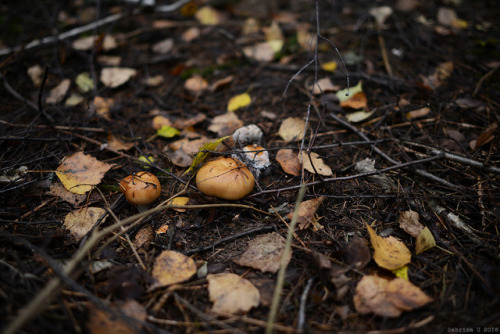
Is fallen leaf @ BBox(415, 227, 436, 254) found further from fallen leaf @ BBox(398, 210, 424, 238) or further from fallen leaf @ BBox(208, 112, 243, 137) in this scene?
fallen leaf @ BBox(208, 112, 243, 137)

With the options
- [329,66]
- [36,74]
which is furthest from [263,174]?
[36,74]

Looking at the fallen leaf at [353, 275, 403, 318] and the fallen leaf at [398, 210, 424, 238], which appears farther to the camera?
the fallen leaf at [398, 210, 424, 238]

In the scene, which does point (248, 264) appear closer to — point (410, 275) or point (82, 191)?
point (410, 275)

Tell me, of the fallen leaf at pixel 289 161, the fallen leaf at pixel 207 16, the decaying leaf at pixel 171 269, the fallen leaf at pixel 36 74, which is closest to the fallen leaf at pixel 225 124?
the fallen leaf at pixel 289 161

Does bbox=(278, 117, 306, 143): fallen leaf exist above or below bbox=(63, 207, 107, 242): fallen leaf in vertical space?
below

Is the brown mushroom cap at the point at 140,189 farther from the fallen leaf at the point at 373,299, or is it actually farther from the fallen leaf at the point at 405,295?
the fallen leaf at the point at 405,295

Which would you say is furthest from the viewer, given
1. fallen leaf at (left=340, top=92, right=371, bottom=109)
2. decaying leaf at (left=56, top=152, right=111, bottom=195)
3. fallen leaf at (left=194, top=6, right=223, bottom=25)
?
fallen leaf at (left=194, top=6, right=223, bottom=25)

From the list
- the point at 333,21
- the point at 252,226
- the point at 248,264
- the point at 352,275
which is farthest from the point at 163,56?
the point at 352,275

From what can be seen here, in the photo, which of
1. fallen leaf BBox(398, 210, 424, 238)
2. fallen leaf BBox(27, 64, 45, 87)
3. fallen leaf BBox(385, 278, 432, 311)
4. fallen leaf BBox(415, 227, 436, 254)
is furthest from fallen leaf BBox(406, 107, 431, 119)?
fallen leaf BBox(27, 64, 45, 87)
